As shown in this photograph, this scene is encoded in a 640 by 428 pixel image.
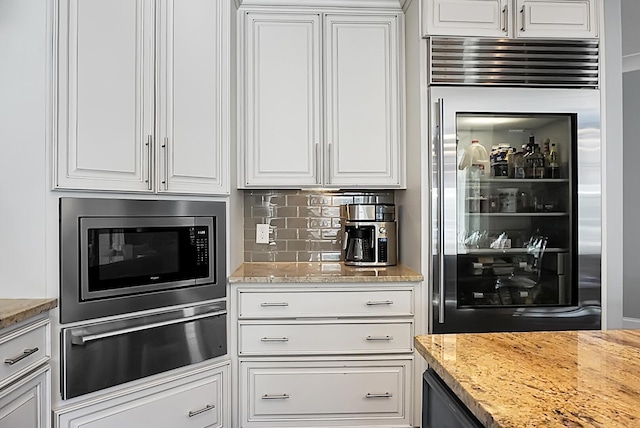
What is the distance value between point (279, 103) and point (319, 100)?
0.77ft

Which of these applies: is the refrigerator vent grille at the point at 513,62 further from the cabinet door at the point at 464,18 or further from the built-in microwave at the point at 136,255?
the built-in microwave at the point at 136,255

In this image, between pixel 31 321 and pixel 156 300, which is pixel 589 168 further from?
Answer: pixel 31 321

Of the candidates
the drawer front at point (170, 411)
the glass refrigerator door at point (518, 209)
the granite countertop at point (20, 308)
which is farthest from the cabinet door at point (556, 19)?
the granite countertop at point (20, 308)

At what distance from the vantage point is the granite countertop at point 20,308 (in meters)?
1.49

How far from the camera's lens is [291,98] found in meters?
2.72

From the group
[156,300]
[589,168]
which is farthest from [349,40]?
[156,300]

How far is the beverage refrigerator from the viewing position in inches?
94.7

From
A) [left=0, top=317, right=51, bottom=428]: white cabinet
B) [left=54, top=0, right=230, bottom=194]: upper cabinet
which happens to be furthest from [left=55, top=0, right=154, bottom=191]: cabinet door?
[left=0, top=317, right=51, bottom=428]: white cabinet

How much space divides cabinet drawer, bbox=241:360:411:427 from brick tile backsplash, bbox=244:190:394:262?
0.84 metres

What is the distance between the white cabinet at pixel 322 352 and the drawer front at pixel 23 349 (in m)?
0.88

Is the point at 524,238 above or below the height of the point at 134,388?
above

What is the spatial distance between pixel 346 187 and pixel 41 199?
156 cm

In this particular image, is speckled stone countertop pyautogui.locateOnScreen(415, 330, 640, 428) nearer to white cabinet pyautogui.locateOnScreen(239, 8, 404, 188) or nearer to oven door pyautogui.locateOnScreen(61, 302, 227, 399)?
oven door pyautogui.locateOnScreen(61, 302, 227, 399)

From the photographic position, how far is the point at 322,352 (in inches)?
94.9
